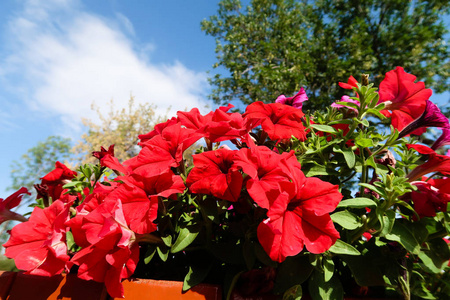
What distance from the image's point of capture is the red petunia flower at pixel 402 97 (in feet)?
3.34

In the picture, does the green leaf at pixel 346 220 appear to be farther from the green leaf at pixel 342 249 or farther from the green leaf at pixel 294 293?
the green leaf at pixel 294 293

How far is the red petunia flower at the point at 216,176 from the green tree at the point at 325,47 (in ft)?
23.8

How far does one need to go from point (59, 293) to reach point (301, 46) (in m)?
9.73

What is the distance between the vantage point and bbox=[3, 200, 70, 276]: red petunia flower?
819 mm

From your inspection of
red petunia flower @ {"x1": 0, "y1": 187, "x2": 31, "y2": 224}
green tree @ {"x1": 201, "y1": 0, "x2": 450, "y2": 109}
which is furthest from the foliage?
green tree @ {"x1": 201, "y1": 0, "x2": 450, "y2": 109}

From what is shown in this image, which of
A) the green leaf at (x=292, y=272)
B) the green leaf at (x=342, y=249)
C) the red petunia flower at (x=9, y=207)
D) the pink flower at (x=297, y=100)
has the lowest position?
the green leaf at (x=292, y=272)

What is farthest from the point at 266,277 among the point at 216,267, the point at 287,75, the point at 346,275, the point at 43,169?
the point at 43,169

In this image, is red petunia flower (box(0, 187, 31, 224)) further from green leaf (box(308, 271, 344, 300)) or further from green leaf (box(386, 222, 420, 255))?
green leaf (box(386, 222, 420, 255))

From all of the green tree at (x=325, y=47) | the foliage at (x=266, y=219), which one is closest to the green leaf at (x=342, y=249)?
the foliage at (x=266, y=219)

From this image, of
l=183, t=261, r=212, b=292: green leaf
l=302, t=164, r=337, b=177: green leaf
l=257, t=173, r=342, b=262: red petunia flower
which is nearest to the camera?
l=257, t=173, r=342, b=262: red petunia flower

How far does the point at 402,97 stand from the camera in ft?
3.41

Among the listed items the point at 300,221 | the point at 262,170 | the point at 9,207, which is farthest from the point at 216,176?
the point at 9,207

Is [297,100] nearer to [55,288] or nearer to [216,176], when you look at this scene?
[216,176]

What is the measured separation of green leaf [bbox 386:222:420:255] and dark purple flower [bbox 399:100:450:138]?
33 centimetres
